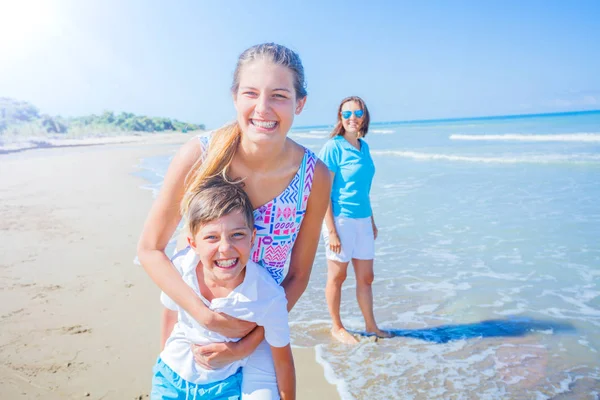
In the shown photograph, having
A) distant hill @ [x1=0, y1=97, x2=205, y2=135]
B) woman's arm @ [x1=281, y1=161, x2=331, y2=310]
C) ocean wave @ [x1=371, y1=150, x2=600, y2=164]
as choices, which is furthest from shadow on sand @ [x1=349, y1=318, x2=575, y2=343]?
distant hill @ [x1=0, y1=97, x2=205, y2=135]

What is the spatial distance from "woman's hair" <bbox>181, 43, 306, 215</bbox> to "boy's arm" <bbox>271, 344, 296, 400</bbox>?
2.47 feet

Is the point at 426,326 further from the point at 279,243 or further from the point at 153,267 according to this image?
the point at 153,267

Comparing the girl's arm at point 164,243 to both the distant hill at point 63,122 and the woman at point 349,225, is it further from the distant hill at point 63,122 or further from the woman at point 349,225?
the distant hill at point 63,122

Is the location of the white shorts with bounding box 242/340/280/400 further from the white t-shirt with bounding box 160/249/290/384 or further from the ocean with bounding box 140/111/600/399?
the ocean with bounding box 140/111/600/399

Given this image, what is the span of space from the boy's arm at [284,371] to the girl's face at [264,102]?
94 centimetres

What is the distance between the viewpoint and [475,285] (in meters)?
5.49

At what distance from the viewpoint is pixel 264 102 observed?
201cm

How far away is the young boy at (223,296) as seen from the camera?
1938mm

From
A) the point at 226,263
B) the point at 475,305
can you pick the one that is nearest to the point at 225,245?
the point at 226,263

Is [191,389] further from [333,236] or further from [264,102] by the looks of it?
[333,236]

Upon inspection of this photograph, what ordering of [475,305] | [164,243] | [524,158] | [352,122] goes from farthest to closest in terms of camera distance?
[524,158]
[475,305]
[352,122]
[164,243]

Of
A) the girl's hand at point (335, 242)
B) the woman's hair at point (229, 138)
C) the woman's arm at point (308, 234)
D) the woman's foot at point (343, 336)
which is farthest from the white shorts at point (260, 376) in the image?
the girl's hand at point (335, 242)

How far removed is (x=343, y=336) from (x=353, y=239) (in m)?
0.92

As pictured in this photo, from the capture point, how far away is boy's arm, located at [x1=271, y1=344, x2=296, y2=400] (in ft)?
6.54
